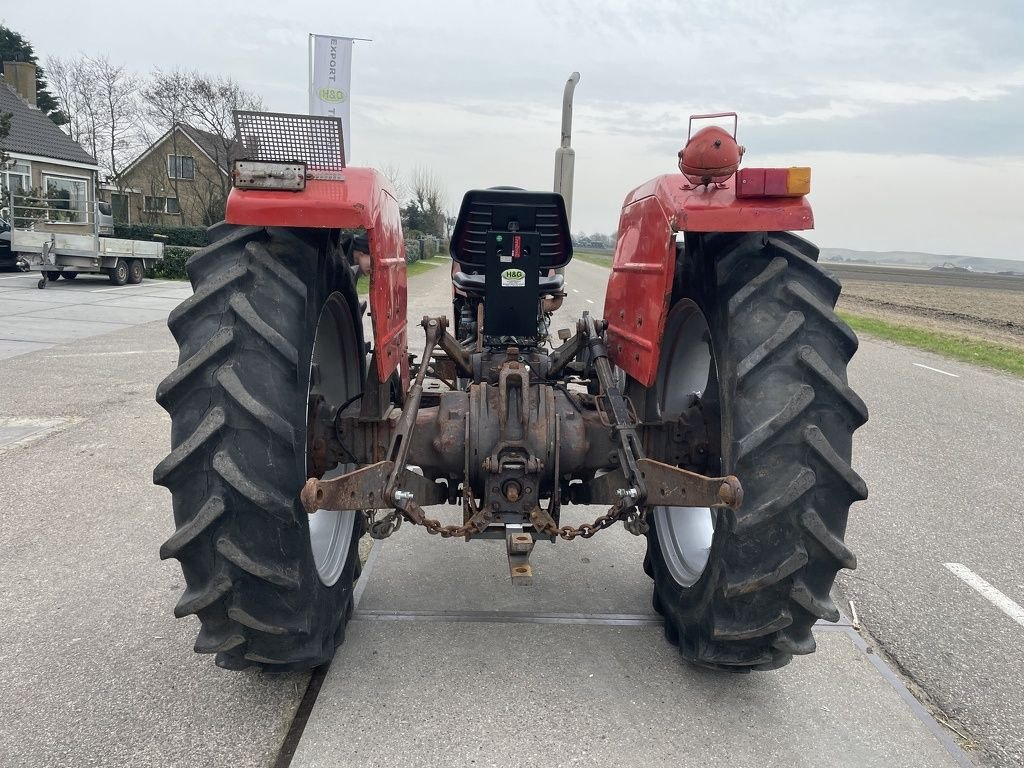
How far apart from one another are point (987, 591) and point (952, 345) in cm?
1161

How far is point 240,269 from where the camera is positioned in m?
2.35

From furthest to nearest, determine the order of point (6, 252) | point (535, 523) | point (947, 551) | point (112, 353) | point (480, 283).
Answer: point (6, 252)
point (112, 353)
point (480, 283)
point (947, 551)
point (535, 523)

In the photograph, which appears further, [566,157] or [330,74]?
[330,74]

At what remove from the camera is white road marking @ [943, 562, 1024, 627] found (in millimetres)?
3527

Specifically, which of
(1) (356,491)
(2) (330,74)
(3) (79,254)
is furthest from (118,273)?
(1) (356,491)

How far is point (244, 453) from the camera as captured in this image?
2234 mm

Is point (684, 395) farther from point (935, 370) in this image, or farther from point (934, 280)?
point (934, 280)

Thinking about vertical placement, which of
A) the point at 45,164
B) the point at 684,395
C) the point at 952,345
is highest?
the point at 45,164

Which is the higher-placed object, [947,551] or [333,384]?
[333,384]

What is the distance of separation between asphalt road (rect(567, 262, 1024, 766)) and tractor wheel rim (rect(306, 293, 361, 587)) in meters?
2.37

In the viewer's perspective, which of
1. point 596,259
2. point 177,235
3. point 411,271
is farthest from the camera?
point 596,259

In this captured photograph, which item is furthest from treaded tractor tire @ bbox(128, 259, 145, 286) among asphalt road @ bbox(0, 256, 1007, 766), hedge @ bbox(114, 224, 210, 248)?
asphalt road @ bbox(0, 256, 1007, 766)

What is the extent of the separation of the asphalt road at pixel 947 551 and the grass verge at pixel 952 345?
13.0 ft

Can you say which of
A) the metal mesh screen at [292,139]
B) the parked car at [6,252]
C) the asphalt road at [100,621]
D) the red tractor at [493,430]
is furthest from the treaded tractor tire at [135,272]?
the metal mesh screen at [292,139]
